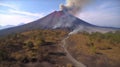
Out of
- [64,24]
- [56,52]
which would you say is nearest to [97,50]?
[56,52]

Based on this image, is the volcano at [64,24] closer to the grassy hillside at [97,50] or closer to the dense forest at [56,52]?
the grassy hillside at [97,50]

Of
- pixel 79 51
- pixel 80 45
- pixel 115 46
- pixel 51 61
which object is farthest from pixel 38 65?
pixel 115 46

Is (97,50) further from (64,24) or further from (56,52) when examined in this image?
(64,24)

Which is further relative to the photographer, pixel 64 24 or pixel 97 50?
pixel 64 24

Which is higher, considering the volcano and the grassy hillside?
the volcano

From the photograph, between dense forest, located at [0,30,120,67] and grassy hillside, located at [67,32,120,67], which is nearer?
dense forest, located at [0,30,120,67]

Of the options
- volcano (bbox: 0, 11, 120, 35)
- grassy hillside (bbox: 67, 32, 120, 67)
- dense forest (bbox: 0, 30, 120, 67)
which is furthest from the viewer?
volcano (bbox: 0, 11, 120, 35)

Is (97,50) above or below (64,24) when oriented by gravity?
below

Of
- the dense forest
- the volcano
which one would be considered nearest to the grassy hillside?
the dense forest

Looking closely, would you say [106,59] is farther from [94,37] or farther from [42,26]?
Answer: [42,26]

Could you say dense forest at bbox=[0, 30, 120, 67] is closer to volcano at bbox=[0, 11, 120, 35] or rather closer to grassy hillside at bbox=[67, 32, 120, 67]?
grassy hillside at bbox=[67, 32, 120, 67]
